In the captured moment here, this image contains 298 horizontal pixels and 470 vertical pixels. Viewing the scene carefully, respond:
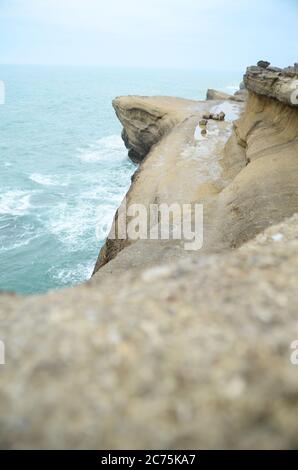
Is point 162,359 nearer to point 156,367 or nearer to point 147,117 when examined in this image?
point 156,367

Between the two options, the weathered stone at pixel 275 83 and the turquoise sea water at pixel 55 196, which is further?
the turquoise sea water at pixel 55 196

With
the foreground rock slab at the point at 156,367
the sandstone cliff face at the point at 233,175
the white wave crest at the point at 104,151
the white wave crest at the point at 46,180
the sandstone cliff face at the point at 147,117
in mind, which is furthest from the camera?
the white wave crest at the point at 104,151

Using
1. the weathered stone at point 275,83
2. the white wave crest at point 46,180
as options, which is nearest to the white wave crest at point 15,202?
the white wave crest at point 46,180

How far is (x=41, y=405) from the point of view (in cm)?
189

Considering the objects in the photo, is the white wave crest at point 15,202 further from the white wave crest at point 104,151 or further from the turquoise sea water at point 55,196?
the white wave crest at point 104,151

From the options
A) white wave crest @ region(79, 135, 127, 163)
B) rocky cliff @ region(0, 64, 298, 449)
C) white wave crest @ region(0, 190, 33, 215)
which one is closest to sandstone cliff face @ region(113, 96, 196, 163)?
white wave crest @ region(79, 135, 127, 163)

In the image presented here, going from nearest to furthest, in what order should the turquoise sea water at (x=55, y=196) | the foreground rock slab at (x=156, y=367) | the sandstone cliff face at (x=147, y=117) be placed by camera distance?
1. the foreground rock slab at (x=156, y=367)
2. the turquoise sea water at (x=55, y=196)
3. the sandstone cliff face at (x=147, y=117)

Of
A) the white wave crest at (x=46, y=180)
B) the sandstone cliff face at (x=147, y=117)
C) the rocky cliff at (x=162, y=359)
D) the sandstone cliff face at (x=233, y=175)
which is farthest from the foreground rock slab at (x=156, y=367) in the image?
the white wave crest at (x=46, y=180)

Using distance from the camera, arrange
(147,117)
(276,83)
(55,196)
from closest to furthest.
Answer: (276,83) < (55,196) < (147,117)

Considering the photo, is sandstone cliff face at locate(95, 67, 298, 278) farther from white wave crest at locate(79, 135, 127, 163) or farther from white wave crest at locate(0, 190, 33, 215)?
white wave crest at locate(79, 135, 127, 163)

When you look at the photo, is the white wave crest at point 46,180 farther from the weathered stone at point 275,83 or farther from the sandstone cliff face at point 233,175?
the weathered stone at point 275,83

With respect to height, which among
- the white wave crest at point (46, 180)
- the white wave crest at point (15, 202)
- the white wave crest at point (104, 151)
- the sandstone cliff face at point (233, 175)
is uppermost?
the sandstone cliff face at point (233, 175)

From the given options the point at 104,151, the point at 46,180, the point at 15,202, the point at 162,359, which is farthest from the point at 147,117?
the point at 162,359

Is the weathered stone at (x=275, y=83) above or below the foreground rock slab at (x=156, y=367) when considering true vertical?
above
